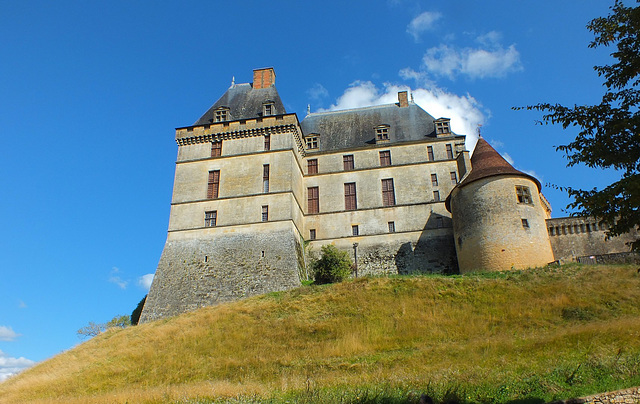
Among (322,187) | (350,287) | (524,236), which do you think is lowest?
(350,287)

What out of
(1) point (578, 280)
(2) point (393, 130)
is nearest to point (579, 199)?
(1) point (578, 280)

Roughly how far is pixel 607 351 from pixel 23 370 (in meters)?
23.9

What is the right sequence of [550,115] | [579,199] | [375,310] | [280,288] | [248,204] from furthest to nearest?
[248,204], [280,288], [375,310], [550,115], [579,199]

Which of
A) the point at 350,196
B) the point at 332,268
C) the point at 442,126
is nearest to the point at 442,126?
the point at 442,126

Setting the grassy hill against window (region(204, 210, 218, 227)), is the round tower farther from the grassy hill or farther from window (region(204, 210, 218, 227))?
window (region(204, 210, 218, 227))

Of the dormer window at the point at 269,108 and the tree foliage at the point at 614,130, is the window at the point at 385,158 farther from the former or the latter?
the tree foliage at the point at 614,130

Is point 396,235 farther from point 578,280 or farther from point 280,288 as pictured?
point 578,280

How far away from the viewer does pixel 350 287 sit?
2434 cm

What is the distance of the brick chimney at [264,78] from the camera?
36250 millimetres

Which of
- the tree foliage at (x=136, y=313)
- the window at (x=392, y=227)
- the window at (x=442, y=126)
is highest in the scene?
the window at (x=442, y=126)

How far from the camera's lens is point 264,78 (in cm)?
3647

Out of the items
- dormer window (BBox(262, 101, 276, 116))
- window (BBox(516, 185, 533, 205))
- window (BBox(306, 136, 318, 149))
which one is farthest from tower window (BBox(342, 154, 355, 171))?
window (BBox(516, 185, 533, 205))

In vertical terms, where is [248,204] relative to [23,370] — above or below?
above

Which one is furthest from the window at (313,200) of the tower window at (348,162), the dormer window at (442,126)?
the dormer window at (442,126)
